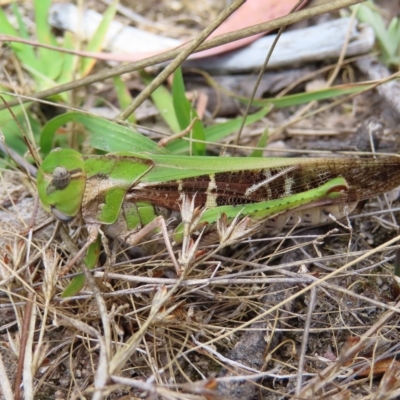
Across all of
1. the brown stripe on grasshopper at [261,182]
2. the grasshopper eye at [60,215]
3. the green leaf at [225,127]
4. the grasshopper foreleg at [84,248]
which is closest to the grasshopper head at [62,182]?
the grasshopper eye at [60,215]

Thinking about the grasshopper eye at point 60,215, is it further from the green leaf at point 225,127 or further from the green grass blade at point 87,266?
the green leaf at point 225,127

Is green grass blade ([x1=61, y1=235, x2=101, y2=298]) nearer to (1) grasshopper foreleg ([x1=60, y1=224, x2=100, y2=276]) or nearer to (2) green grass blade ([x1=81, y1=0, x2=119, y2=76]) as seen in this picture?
(1) grasshopper foreleg ([x1=60, y1=224, x2=100, y2=276])

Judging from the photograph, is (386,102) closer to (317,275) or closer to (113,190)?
(317,275)

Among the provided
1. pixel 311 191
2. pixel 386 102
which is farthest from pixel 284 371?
pixel 386 102

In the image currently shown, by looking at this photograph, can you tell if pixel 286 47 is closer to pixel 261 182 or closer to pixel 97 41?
pixel 97 41

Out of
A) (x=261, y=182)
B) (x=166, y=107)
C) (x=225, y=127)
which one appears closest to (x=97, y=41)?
(x=166, y=107)

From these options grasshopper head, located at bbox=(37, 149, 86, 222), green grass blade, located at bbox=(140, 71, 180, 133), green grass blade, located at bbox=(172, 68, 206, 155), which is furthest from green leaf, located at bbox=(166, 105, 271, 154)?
grasshopper head, located at bbox=(37, 149, 86, 222)

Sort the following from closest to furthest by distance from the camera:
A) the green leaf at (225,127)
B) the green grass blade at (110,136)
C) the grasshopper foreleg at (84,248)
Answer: the grasshopper foreleg at (84,248)
the green grass blade at (110,136)
the green leaf at (225,127)

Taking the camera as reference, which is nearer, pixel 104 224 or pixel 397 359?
pixel 397 359
